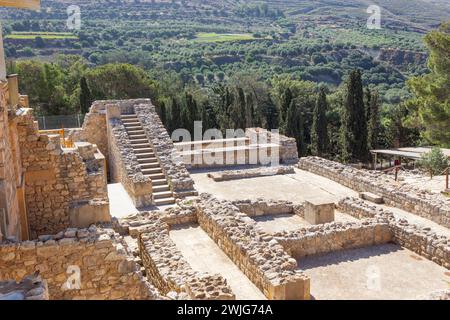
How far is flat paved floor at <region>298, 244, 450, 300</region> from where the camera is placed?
30.0ft

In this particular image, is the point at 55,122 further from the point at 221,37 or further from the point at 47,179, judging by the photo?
the point at 221,37

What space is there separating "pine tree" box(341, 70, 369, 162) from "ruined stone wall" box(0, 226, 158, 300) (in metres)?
24.3

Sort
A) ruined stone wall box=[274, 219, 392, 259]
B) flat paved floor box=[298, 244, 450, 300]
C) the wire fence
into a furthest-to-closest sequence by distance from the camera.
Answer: the wire fence, ruined stone wall box=[274, 219, 392, 259], flat paved floor box=[298, 244, 450, 300]

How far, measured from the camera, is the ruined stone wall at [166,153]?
15.3 meters

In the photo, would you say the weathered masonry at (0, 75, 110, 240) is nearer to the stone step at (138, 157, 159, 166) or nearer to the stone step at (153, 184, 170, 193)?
the stone step at (153, 184, 170, 193)

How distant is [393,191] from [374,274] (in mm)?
5230

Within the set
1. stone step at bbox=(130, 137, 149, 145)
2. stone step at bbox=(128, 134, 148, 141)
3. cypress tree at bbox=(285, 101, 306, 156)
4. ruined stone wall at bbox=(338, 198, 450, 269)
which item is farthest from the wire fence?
cypress tree at bbox=(285, 101, 306, 156)

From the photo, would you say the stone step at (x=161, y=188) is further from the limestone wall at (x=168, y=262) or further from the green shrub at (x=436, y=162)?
the green shrub at (x=436, y=162)

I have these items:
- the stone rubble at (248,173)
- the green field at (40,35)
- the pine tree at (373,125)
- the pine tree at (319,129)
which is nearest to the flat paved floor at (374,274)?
the stone rubble at (248,173)

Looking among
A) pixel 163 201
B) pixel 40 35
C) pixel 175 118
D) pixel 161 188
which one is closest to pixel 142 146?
pixel 161 188

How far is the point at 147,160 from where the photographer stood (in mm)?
16953

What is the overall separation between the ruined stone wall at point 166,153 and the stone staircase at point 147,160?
20 centimetres

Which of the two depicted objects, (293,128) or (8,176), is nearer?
(8,176)

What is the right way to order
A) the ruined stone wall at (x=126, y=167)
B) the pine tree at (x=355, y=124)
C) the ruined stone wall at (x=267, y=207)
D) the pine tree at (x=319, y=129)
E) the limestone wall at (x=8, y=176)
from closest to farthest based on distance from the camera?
the limestone wall at (x=8, y=176) < the ruined stone wall at (x=267, y=207) < the ruined stone wall at (x=126, y=167) < the pine tree at (x=355, y=124) < the pine tree at (x=319, y=129)
